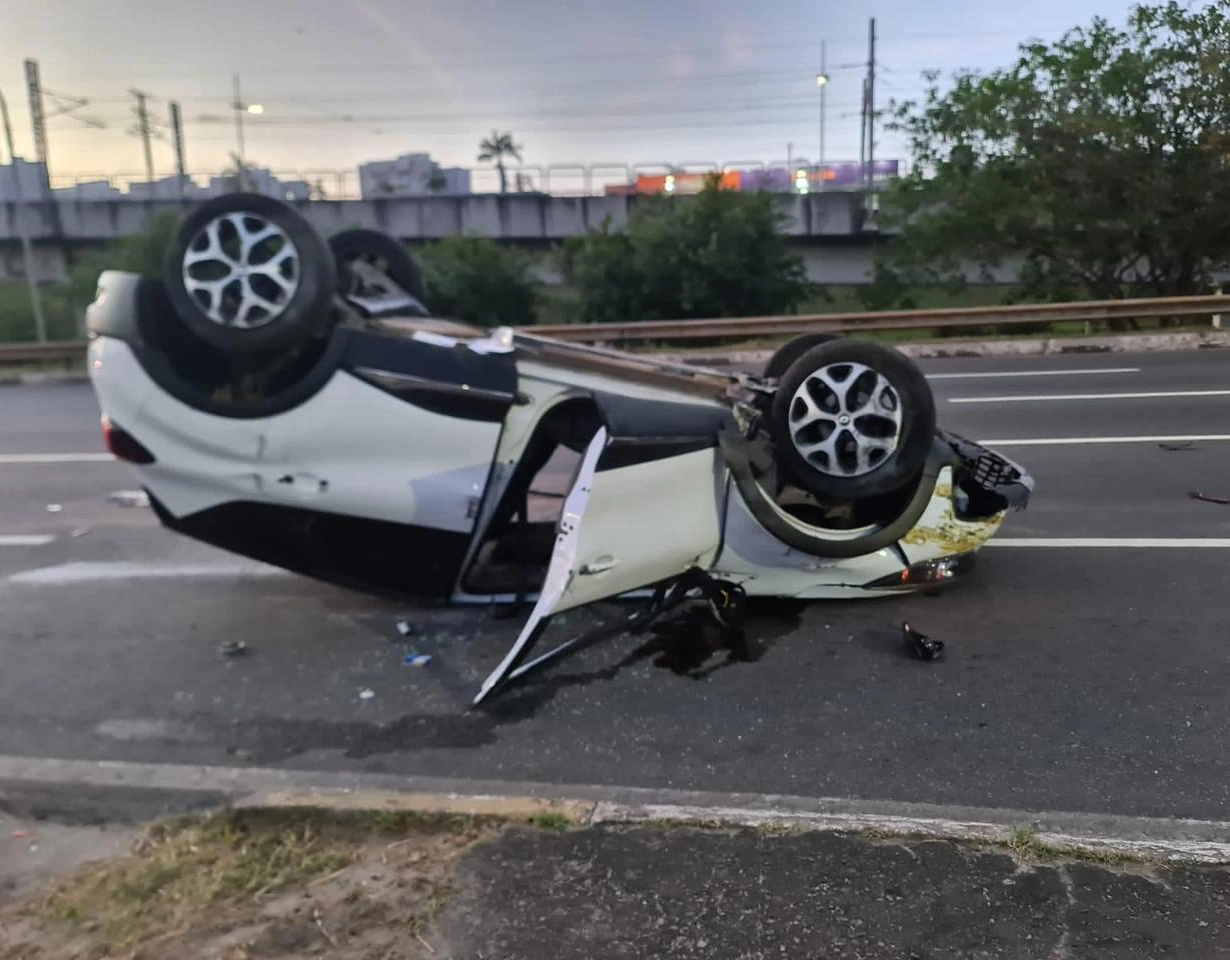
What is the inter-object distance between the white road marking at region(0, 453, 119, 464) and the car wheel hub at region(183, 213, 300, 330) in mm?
5546

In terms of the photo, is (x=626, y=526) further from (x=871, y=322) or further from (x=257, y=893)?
(x=871, y=322)

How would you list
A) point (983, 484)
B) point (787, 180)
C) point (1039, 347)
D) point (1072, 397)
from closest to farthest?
1. point (983, 484)
2. point (1072, 397)
3. point (1039, 347)
4. point (787, 180)

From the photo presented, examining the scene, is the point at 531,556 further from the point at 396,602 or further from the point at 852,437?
the point at 852,437

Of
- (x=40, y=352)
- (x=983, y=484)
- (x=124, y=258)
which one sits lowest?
(x=983, y=484)

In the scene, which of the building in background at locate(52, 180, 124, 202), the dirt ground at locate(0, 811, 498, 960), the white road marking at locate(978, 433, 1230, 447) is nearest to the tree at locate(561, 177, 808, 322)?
the white road marking at locate(978, 433, 1230, 447)

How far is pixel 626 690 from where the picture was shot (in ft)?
14.6

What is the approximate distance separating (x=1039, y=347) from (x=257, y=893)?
15.1 meters

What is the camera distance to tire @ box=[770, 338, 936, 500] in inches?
186

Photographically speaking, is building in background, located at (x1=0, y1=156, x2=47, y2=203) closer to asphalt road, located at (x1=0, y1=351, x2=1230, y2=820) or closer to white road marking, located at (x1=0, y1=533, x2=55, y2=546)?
white road marking, located at (x1=0, y1=533, x2=55, y2=546)

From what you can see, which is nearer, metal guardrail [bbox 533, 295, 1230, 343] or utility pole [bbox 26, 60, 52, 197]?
metal guardrail [bbox 533, 295, 1230, 343]

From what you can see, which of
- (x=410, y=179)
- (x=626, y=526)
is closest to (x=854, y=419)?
(x=626, y=526)

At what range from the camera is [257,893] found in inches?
117

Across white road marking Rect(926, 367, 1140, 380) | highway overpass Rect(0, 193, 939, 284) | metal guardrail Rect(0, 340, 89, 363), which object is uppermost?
highway overpass Rect(0, 193, 939, 284)

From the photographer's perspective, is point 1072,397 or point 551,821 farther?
point 1072,397
